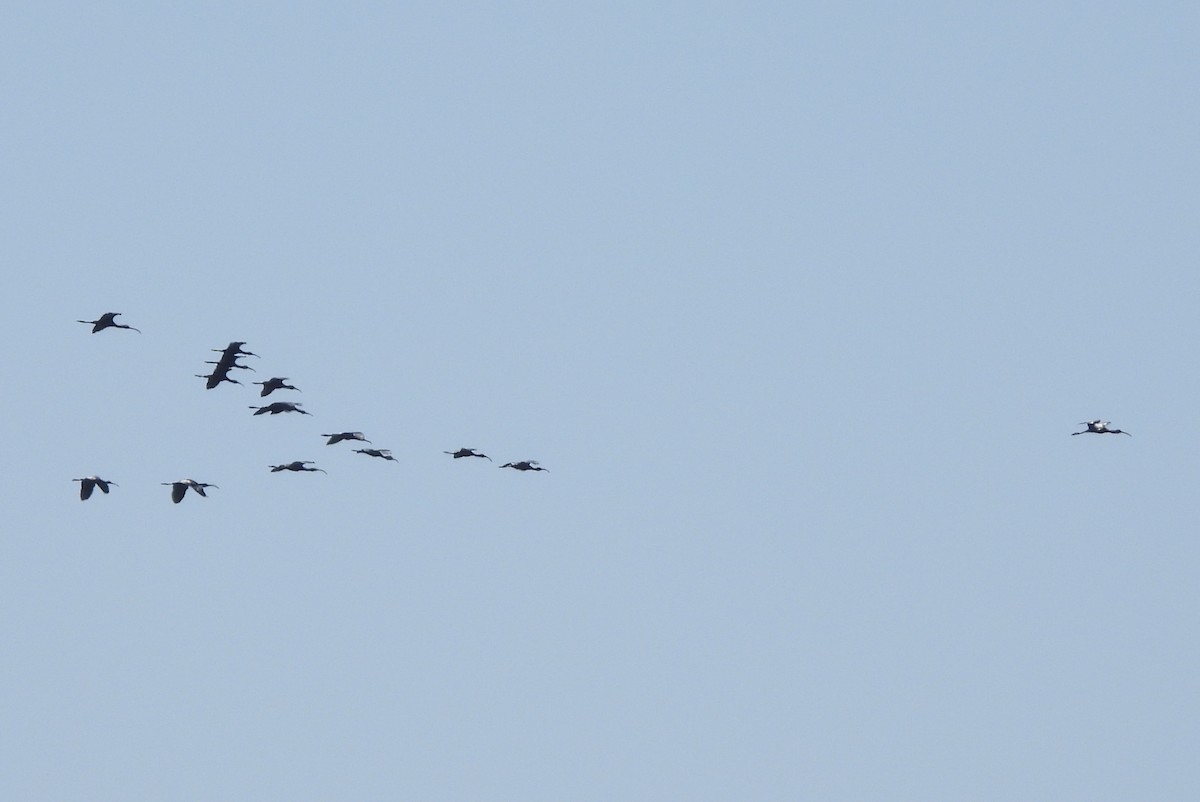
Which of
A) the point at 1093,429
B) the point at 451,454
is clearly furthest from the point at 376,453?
the point at 1093,429

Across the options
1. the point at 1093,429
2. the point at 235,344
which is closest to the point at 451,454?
the point at 235,344

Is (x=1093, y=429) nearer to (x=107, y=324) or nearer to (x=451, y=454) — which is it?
(x=451, y=454)

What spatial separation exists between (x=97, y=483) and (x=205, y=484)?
219 inches

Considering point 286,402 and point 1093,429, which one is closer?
point 286,402

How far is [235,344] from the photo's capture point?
12281 cm

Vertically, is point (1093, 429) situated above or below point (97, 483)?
above

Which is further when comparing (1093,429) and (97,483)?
(1093,429)

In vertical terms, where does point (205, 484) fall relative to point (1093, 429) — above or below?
below

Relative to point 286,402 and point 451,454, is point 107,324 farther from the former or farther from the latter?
point 451,454

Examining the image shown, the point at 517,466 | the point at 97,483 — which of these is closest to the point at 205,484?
the point at 97,483

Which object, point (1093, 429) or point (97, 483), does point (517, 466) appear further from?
point (1093, 429)

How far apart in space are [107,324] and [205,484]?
8.96 metres

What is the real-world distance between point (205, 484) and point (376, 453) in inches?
334

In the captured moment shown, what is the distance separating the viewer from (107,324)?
393 ft
